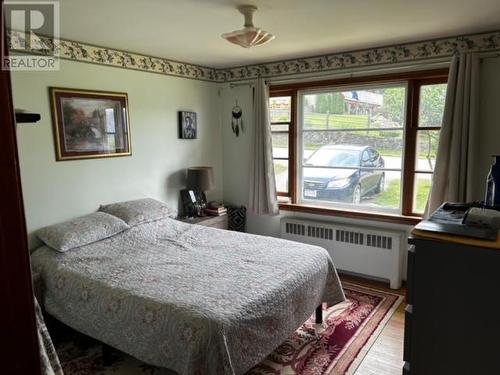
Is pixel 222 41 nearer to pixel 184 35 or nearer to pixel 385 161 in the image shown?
pixel 184 35

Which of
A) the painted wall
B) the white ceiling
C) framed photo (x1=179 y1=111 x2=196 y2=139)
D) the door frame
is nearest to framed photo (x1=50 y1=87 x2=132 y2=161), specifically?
the painted wall

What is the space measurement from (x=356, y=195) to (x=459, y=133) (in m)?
1.23

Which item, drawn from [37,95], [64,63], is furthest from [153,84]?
[37,95]

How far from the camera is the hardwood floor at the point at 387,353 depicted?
2.29 metres

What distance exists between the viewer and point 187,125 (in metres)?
4.12

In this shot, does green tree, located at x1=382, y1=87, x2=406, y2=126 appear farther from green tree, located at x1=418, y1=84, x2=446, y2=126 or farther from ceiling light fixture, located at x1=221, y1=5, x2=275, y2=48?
ceiling light fixture, located at x1=221, y1=5, x2=275, y2=48

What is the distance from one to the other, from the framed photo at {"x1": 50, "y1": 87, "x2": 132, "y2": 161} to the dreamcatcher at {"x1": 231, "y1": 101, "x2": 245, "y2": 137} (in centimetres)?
145

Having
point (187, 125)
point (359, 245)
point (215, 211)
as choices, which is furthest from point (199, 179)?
point (359, 245)

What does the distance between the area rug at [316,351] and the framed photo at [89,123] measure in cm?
162

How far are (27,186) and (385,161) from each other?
3354 mm

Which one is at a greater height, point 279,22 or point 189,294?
point 279,22

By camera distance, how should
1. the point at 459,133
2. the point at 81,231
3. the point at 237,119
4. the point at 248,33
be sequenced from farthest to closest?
1. the point at 237,119
2. the point at 459,133
3. the point at 81,231
4. the point at 248,33

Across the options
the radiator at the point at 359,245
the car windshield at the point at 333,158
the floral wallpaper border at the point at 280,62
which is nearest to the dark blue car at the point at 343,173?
the car windshield at the point at 333,158

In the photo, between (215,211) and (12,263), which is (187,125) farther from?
(12,263)
